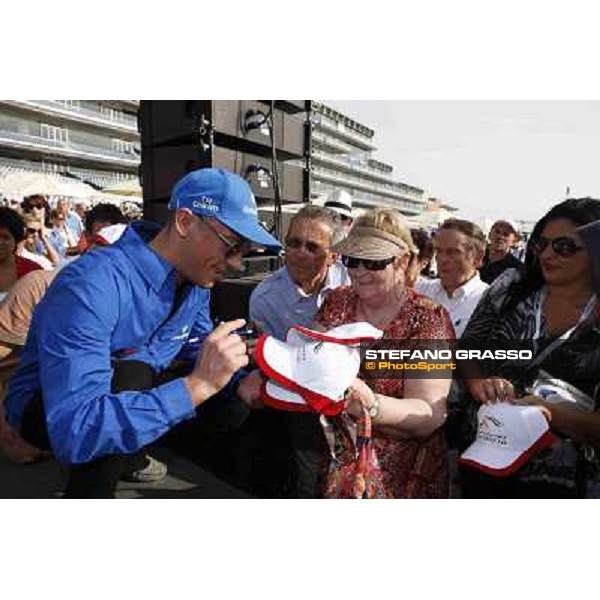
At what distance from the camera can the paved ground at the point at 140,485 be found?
87.4 inches

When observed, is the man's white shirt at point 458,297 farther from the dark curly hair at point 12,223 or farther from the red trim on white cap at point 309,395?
the dark curly hair at point 12,223

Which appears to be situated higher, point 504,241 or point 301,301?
point 504,241

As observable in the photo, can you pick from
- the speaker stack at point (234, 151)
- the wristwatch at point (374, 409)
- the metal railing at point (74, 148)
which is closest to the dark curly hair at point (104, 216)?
the speaker stack at point (234, 151)

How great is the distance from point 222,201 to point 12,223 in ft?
5.78

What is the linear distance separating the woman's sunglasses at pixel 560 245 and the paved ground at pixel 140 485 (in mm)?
1392

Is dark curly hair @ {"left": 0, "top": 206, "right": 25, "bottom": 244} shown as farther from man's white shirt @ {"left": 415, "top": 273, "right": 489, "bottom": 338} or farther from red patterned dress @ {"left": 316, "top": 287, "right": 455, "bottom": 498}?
man's white shirt @ {"left": 415, "top": 273, "right": 489, "bottom": 338}

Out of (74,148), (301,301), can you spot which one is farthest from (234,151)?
(74,148)

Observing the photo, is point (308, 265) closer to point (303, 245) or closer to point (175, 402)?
point (303, 245)

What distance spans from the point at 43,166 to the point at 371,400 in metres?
30.4

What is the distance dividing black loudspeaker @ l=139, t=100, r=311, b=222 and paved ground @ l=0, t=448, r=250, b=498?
3.79 feet

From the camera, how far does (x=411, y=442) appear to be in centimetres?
151

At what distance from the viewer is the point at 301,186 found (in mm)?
2762
